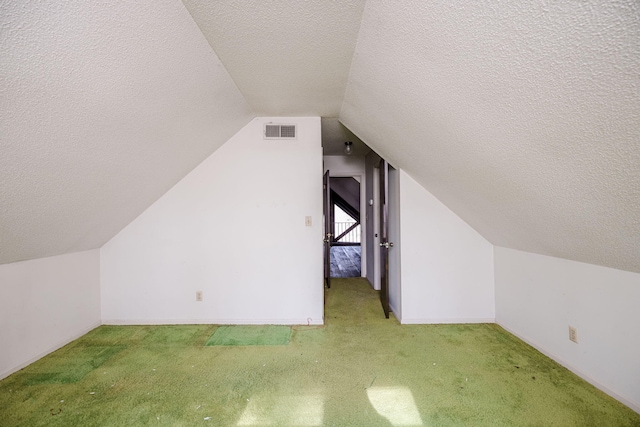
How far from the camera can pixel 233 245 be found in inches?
121

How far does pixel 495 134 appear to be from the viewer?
144cm

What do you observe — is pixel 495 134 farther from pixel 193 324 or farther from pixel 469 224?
pixel 193 324

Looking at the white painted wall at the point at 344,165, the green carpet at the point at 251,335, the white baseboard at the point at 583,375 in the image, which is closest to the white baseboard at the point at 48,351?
the green carpet at the point at 251,335

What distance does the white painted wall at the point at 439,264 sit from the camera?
3002mm

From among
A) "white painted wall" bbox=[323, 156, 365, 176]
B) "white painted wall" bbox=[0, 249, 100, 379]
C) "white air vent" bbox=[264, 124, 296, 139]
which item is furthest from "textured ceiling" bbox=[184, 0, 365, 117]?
"white painted wall" bbox=[323, 156, 365, 176]

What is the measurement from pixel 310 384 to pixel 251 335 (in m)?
1.03

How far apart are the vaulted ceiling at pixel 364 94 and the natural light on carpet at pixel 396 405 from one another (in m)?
1.54

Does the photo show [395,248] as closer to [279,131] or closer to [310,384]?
[310,384]

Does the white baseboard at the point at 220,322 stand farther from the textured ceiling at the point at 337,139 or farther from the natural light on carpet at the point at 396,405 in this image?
the textured ceiling at the point at 337,139

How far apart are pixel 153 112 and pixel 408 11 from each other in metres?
1.73

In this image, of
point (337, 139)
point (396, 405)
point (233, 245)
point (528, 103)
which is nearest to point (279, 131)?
point (337, 139)

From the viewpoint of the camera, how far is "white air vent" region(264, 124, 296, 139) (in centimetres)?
307

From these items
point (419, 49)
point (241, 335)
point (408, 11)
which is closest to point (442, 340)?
point (241, 335)

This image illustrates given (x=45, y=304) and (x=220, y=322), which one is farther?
(x=220, y=322)
